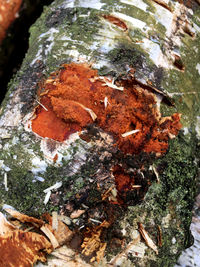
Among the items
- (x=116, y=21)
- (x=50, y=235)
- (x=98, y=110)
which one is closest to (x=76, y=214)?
(x=50, y=235)

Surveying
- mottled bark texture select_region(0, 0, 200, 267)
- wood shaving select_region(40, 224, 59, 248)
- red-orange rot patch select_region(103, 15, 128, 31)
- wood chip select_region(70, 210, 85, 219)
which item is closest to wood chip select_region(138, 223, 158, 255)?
mottled bark texture select_region(0, 0, 200, 267)

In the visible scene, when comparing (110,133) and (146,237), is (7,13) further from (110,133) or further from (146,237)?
(146,237)

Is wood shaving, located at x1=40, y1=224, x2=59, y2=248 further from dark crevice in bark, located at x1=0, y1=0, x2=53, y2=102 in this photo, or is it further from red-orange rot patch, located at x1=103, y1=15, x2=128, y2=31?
dark crevice in bark, located at x1=0, y1=0, x2=53, y2=102

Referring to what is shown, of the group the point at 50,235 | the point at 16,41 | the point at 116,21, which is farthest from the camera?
the point at 16,41

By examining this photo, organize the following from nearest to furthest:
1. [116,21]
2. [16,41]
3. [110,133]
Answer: [110,133]
[116,21]
[16,41]

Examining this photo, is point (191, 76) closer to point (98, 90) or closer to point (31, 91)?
point (98, 90)

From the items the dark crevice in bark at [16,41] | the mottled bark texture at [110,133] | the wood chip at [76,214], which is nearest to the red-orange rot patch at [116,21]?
the mottled bark texture at [110,133]

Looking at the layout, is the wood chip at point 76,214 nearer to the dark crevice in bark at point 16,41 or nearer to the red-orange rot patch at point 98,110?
the red-orange rot patch at point 98,110

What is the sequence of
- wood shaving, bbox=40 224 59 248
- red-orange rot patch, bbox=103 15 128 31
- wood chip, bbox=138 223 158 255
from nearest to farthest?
wood shaving, bbox=40 224 59 248, wood chip, bbox=138 223 158 255, red-orange rot patch, bbox=103 15 128 31
